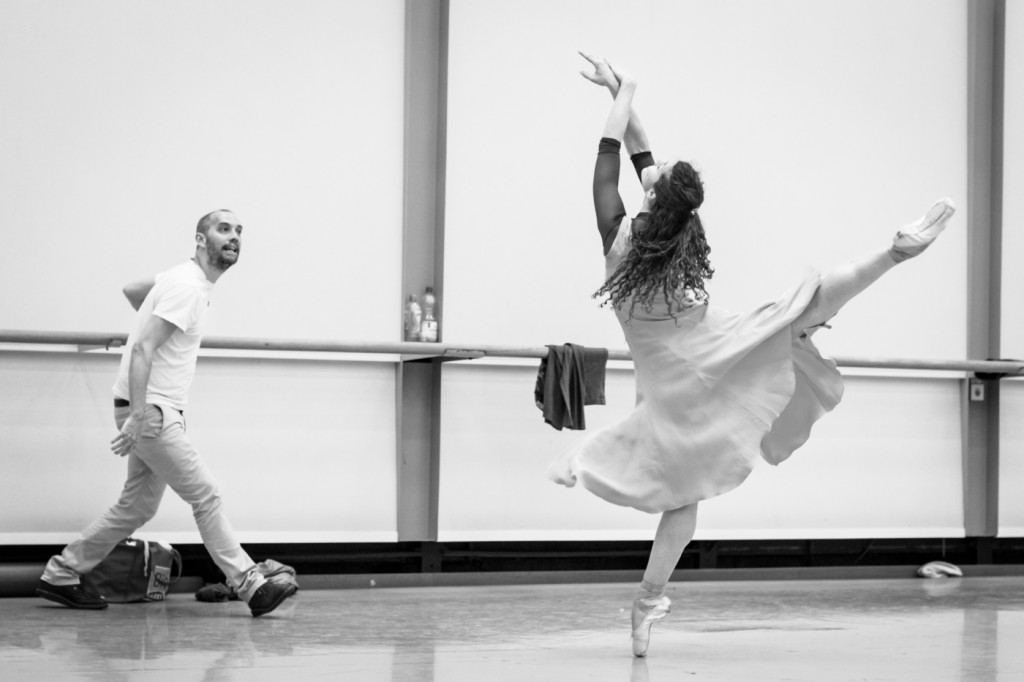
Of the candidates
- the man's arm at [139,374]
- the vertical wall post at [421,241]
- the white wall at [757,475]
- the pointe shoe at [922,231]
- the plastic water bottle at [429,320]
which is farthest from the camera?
the white wall at [757,475]

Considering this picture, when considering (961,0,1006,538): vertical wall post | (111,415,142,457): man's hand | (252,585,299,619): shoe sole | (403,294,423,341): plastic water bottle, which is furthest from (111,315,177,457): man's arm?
(961,0,1006,538): vertical wall post

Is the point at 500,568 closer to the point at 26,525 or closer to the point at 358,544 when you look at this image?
the point at 358,544

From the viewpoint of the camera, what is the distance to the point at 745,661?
13.2 ft

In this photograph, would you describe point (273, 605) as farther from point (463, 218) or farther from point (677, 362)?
point (463, 218)

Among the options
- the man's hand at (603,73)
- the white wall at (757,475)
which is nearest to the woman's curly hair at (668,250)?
the man's hand at (603,73)

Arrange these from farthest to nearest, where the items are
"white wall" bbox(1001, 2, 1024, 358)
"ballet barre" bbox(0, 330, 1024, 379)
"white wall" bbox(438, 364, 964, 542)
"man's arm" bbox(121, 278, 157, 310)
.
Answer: "white wall" bbox(1001, 2, 1024, 358) < "white wall" bbox(438, 364, 964, 542) < "ballet barre" bbox(0, 330, 1024, 379) < "man's arm" bbox(121, 278, 157, 310)

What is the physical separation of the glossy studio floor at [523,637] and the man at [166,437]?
0.52 feet

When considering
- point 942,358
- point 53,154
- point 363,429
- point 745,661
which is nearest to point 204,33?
point 53,154

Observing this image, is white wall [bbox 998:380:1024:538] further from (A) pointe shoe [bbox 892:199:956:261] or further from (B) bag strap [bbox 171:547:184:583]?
(B) bag strap [bbox 171:547:184:583]

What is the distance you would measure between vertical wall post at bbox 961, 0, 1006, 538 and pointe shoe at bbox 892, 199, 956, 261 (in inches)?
164

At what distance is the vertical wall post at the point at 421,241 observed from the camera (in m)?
6.61

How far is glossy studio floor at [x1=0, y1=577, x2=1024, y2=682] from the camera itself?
148 inches

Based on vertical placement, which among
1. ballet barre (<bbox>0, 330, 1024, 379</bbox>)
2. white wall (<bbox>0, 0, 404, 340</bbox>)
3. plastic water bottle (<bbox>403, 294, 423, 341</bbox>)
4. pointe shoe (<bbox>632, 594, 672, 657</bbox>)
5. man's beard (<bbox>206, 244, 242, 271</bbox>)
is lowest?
pointe shoe (<bbox>632, 594, 672, 657</bbox>)

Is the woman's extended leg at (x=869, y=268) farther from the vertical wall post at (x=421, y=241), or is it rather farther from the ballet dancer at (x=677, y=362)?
the vertical wall post at (x=421, y=241)
